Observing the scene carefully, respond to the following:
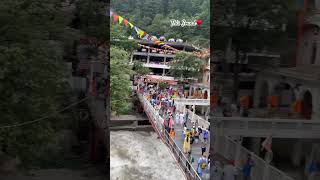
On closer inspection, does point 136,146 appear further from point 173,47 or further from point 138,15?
point 138,15

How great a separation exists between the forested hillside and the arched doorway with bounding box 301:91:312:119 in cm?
553

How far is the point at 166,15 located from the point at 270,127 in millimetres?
7232

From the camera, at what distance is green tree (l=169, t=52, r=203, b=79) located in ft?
31.8

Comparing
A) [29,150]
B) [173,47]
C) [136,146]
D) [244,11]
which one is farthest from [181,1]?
[29,150]

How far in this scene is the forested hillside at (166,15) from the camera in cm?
972

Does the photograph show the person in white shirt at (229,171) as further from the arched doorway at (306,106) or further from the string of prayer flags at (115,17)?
the string of prayer flags at (115,17)

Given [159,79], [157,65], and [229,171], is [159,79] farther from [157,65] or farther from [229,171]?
[229,171]

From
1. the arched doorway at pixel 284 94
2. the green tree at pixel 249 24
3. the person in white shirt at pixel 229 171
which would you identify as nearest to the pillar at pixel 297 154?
the arched doorway at pixel 284 94

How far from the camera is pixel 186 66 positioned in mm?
9812

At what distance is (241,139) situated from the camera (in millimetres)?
4348

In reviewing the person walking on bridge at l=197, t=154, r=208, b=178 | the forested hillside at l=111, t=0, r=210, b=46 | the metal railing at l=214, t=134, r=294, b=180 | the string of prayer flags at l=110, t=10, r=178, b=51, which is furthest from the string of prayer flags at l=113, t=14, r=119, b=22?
the metal railing at l=214, t=134, r=294, b=180

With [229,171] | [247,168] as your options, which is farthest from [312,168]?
[229,171]

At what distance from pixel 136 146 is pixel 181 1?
3.95 meters

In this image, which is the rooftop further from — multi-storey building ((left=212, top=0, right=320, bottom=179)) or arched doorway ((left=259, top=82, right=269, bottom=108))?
arched doorway ((left=259, top=82, right=269, bottom=108))
